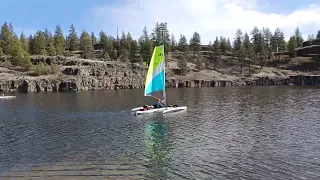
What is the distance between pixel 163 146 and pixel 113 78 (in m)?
124

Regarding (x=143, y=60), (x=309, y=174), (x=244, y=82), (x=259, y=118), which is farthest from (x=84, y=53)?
(x=309, y=174)

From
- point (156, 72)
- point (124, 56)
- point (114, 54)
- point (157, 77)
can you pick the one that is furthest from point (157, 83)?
point (114, 54)

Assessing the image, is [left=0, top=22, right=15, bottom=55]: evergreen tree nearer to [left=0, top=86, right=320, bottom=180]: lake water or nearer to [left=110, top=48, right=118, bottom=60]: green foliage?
[left=110, top=48, right=118, bottom=60]: green foliage

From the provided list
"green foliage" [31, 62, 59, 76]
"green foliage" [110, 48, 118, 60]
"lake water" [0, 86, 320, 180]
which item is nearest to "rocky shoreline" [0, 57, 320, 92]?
"green foliage" [31, 62, 59, 76]

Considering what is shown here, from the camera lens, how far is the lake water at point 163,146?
25703 millimetres

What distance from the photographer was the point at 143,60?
17838 cm

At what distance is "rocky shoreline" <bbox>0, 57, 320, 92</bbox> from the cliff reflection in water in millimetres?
98693

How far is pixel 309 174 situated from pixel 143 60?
15684 centimetres

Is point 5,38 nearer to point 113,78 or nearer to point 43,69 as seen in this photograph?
point 43,69

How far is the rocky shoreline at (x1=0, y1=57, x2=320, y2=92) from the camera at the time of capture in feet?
452

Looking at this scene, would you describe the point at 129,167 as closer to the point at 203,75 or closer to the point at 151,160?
the point at 151,160

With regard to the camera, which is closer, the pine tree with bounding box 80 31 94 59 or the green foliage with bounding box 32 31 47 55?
the green foliage with bounding box 32 31 47 55

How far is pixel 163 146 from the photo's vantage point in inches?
1364

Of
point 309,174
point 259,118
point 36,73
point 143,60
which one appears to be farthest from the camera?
point 143,60
